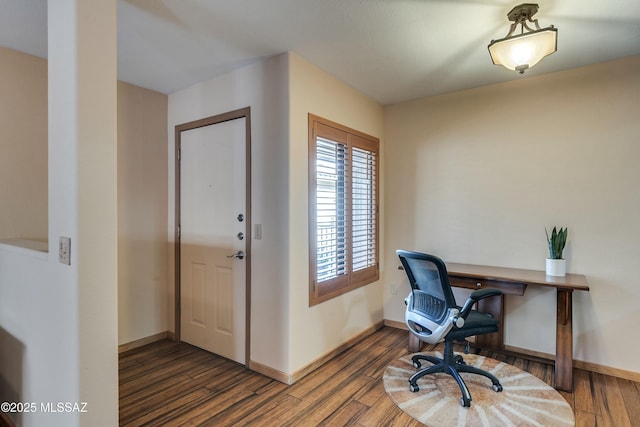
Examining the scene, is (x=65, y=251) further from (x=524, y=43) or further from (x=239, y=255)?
(x=524, y=43)

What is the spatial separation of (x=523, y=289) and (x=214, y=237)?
8.61 ft

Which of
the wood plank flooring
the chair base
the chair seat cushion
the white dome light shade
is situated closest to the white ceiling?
the white dome light shade

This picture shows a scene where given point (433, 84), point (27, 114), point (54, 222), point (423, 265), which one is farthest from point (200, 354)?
point (433, 84)

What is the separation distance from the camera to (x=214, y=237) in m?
2.97

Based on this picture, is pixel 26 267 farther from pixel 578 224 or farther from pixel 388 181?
pixel 578 224

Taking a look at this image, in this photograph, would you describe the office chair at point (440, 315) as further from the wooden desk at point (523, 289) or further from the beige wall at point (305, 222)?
the beige wall at point (305, 222)

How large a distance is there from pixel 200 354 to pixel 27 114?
239 centimetres

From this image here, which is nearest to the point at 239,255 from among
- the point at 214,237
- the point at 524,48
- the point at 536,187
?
the point at 214,237

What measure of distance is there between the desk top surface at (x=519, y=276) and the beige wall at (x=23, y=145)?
135 inches

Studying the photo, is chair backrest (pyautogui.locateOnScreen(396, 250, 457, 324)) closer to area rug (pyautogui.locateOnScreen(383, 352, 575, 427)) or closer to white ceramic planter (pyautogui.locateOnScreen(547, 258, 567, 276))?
area rug (pyautogui.locateOnScreen(383, 352, 575, 427))

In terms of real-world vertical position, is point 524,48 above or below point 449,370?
above

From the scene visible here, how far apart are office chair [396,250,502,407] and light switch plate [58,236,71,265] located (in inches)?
75.9

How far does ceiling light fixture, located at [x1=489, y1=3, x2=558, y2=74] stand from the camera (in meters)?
1.86

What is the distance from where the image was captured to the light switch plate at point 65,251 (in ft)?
4.63
